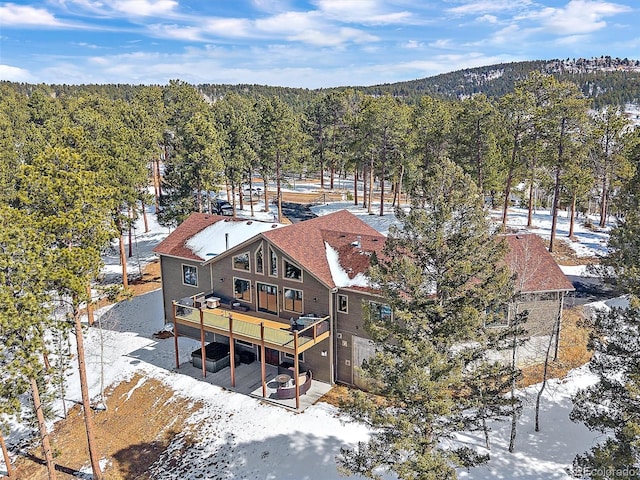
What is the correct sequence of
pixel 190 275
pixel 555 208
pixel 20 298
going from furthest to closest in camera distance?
pixel 555 208 → pixel 190 275 → pixel 20 298

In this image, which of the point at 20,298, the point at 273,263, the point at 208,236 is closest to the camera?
the point at 20,298

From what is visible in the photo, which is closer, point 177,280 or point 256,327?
point 256,327

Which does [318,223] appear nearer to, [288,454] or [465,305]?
[288,454]

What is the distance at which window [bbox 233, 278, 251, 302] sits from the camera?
26234 mm

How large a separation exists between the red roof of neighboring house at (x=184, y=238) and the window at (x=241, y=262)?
2654 millimetres

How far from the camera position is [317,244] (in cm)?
2516

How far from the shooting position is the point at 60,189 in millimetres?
17172

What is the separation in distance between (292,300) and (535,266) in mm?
12164

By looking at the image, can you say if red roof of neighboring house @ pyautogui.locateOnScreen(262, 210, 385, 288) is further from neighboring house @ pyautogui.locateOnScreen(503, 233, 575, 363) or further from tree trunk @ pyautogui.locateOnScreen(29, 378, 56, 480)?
tree trunk @ pyautogui.locateOnScreen(29, 378, 56, 480)

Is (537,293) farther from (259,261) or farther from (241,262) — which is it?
(241,262)

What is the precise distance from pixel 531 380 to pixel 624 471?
387 inches

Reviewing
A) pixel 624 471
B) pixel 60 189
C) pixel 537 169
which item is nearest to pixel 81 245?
pixel 60 189

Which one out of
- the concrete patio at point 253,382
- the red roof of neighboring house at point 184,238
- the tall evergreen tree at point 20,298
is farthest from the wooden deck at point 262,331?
the tall evergreen tree at point 20,298

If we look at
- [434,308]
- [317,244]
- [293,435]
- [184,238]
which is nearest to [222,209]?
[184,238]
